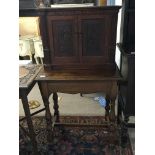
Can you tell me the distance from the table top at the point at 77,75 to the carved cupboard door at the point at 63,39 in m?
0.09

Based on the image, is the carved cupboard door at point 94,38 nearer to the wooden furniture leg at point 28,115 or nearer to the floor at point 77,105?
the wooden furniture leg at point 28,115

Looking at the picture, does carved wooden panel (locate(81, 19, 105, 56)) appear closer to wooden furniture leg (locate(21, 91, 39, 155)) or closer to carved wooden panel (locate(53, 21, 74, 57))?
carved wooden panel (locate(53, 21, 74, 57))

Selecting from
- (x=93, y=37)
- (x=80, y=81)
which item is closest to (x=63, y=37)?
(x=93, y=37)

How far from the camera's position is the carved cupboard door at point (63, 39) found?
1.72 metres

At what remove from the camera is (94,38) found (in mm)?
1765

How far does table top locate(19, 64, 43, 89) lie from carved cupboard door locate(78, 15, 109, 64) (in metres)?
0.43

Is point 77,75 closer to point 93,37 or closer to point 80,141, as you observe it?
point 93,37

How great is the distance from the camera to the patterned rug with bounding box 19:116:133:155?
203 cm

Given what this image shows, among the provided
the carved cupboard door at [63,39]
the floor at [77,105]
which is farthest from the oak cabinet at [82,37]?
the floor at [77,105]

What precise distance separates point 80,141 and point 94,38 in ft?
3.43

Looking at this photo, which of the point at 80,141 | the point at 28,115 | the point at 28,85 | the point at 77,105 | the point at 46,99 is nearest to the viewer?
the point at 28,85

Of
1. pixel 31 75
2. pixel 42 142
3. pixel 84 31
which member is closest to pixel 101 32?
pixel 84 31
